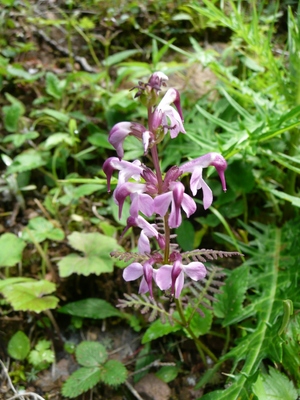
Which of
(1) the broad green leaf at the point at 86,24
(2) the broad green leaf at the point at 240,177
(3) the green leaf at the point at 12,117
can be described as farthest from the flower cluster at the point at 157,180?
(1) the broad green leaf at the point at 86,24

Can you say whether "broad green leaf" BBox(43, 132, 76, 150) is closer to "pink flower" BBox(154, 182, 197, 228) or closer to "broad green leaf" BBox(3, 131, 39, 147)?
"broad green leaf" BBox(3, 131, 39, 147)

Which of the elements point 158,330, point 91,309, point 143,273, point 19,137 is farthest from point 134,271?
point 19,137

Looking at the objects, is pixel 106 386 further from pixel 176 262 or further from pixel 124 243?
pixel 176 262

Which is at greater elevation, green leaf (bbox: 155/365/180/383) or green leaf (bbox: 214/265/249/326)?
green leaf (bbox: 214/265/249/326)

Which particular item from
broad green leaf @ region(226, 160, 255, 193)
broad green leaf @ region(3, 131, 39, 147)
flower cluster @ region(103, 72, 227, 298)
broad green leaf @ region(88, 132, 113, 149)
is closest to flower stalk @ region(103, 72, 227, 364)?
flower cluster @ region(103, 72, 227, 298)

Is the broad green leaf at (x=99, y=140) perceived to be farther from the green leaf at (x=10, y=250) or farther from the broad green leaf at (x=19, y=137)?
the green leaf at (x=10, y=250)
